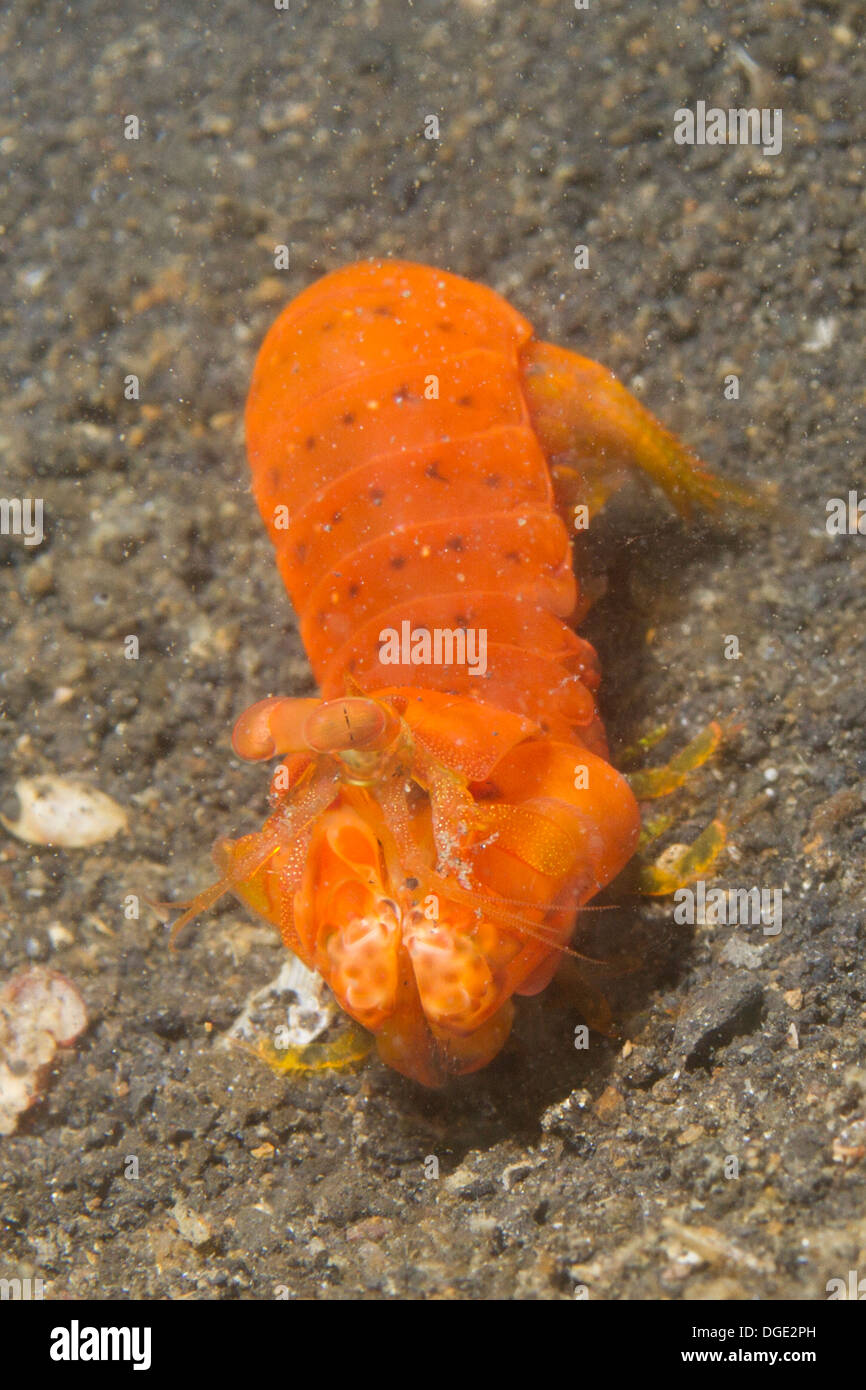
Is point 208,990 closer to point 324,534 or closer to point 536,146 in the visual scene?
point 324,534

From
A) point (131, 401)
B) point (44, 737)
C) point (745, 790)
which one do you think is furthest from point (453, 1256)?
point (131, 401)

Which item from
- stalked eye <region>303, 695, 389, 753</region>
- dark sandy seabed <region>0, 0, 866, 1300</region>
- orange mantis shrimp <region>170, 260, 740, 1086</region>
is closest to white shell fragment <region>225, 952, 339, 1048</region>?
dark sandy seabed <region>0, 0, 866, 1300</region>

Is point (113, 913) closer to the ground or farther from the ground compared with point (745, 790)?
closer to the ground

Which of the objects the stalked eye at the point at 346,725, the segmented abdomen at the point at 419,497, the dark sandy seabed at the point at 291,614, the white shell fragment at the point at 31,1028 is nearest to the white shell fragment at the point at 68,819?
the dark sandy seabed at the point at 291,614

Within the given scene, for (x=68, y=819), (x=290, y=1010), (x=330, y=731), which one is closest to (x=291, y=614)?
(x=68, y=819)

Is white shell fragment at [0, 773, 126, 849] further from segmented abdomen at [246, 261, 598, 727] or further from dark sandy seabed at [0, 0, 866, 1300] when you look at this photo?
segmented abdomen at [246, 261, 598, 727]

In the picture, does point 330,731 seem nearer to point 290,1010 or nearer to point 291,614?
point 290,1010
